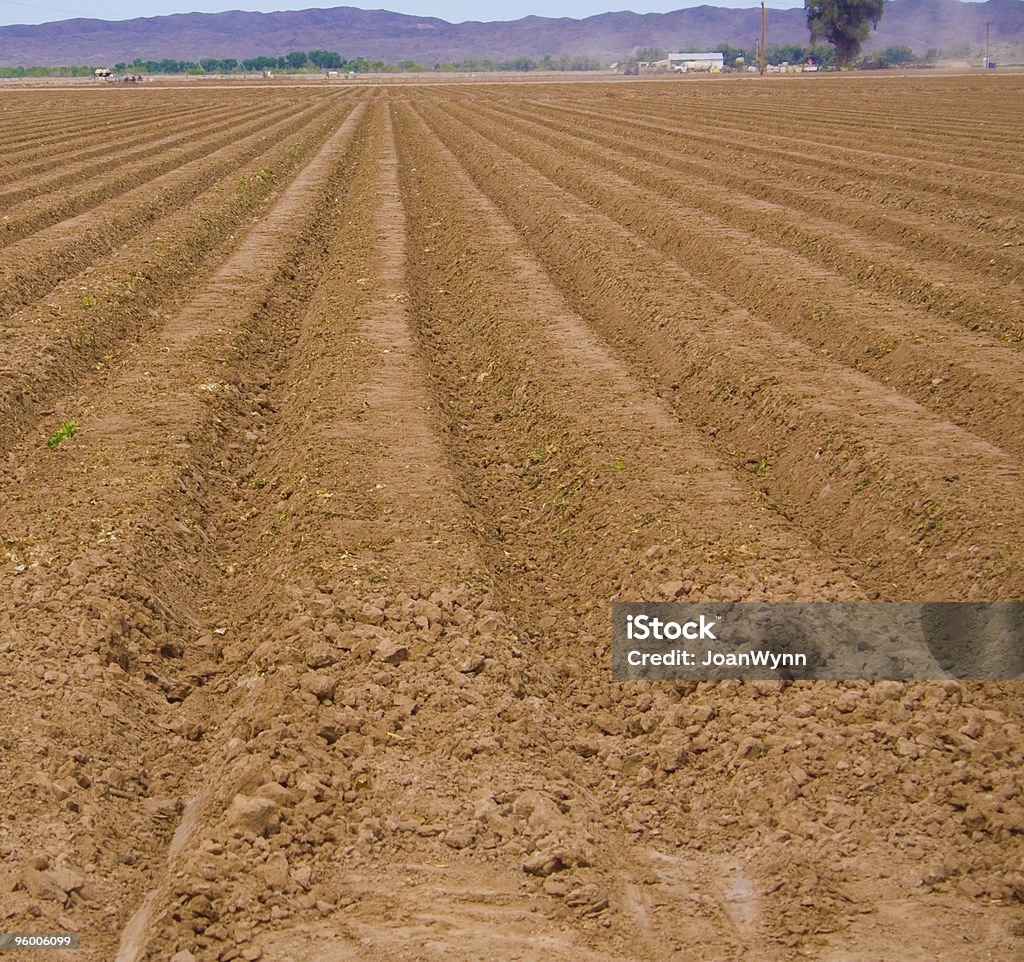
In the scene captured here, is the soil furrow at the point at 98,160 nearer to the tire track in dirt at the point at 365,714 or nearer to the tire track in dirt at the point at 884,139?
the tire track in dirt at the point at 365,714

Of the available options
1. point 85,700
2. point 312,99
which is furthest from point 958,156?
point 312,99

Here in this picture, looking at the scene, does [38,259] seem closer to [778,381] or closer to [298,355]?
[298,355]

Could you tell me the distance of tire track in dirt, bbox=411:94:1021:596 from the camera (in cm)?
654

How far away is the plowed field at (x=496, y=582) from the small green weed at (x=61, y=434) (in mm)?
34

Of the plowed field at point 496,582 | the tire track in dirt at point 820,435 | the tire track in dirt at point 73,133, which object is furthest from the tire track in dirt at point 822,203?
the tire track in dirt at point 73,133

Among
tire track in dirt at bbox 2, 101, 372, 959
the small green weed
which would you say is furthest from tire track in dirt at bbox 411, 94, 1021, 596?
the small green weed

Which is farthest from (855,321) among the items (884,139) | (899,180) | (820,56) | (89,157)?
(820,56)

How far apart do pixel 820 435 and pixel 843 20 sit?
125 metres

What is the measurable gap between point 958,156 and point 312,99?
44.0 meters

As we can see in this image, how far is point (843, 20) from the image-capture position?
119688mm

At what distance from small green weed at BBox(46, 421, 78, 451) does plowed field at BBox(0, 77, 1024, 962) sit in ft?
0.11

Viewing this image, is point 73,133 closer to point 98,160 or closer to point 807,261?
point 98,160

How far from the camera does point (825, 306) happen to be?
11.5 m

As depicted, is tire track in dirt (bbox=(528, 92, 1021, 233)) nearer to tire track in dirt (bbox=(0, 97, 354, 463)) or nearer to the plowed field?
the plowed field
